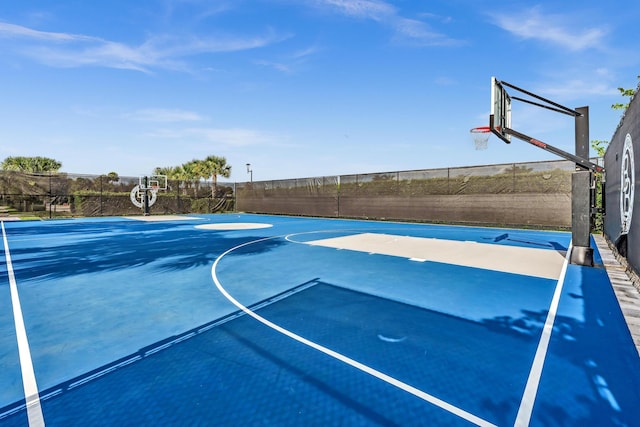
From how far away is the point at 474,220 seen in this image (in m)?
17.2

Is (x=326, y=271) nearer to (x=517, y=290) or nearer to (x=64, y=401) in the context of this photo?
(x=517, y=290)

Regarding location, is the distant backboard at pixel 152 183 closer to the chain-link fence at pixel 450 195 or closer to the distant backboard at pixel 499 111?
the chain-link fence at pixel 450 195

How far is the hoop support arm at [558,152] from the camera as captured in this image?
725 centimetres

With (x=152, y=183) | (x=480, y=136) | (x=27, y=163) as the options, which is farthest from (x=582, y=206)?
(x=27, y=163)

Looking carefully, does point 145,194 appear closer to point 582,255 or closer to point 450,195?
point 450,195

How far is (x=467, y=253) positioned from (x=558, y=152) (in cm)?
326

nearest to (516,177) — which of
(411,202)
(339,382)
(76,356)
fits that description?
(411,202)

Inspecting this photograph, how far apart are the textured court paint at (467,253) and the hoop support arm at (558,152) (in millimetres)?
2301

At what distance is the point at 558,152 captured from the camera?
24.7ft

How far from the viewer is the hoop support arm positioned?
7.25m

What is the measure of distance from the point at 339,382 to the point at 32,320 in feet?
13.5

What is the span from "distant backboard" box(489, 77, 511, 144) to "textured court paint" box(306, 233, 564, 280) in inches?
126

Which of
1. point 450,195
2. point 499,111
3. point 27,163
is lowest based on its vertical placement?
point 450,195

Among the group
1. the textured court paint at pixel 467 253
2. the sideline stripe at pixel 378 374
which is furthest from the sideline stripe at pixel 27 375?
the textured court paint at pixel 467 253
